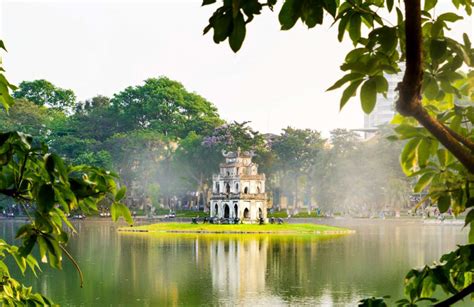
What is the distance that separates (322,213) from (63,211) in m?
58.2

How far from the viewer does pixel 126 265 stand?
22328 mm

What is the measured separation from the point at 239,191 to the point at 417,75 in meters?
41.9

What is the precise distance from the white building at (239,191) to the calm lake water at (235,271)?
972 centimetres

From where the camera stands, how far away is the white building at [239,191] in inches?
1697

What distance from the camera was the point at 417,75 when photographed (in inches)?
51.4

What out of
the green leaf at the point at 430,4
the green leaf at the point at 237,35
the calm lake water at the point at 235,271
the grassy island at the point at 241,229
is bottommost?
the calm lake water at the point at 235,271

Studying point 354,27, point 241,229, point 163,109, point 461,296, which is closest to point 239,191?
point 241,229

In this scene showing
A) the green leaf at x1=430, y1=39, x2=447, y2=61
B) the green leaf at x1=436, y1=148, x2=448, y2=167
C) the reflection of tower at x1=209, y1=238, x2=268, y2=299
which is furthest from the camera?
the reflection of tower at x1=209, y1=238, x2=268, y2=299

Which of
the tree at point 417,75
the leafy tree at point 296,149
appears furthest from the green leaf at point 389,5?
the leafy tree at point 296,149

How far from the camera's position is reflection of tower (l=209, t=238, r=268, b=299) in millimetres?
17656

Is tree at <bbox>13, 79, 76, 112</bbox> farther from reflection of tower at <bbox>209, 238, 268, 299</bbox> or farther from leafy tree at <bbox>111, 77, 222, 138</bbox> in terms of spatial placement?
reflection of tower at <bbox>209, 238, 268, 299</bbox>

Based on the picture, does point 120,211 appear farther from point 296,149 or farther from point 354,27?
point 296,149

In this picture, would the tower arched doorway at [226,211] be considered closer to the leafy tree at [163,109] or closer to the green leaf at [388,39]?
the leafy tree at [163,109]

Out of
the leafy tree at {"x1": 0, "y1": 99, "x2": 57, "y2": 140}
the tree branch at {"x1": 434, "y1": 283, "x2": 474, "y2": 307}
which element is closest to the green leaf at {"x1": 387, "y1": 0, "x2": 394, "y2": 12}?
the tree branch at {"x1": 434, "y1": 283, "x2": 474, "y2": 307}
